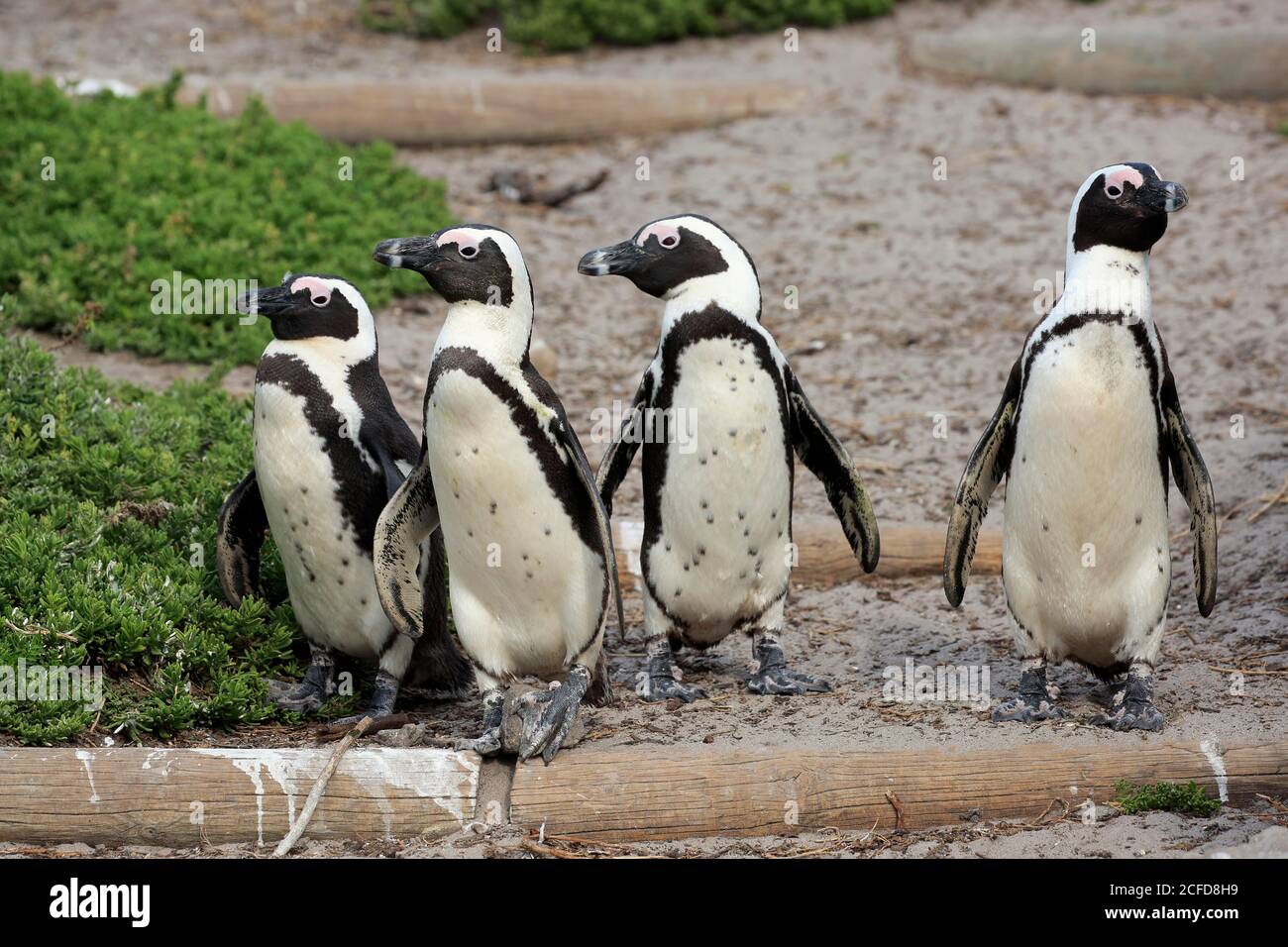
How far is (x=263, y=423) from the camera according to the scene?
443 cm

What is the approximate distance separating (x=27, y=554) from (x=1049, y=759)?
2989 millimetres

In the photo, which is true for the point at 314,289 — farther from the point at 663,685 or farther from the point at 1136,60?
the point at 1136,60

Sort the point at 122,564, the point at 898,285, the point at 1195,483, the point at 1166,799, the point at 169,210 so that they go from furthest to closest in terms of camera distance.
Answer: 1. the point at 898,285
2. the point at 169,210
3. the point at 122,564
4. the point at 1195,483
5. the point at 1166,799

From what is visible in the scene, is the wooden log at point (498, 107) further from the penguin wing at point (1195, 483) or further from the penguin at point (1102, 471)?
the penguin wing at point (1195, 483)

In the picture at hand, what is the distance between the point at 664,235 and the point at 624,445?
677mm

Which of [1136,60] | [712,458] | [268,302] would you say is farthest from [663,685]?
[1136,60]

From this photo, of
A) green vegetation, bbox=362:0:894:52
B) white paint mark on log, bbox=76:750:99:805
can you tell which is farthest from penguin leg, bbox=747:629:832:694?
green vegetation, bbox=362:0:894:52

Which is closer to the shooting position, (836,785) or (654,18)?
(836,785)

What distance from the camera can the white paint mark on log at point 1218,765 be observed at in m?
3.80

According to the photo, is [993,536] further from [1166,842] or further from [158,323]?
[158,323]

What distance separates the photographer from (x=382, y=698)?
4.53m

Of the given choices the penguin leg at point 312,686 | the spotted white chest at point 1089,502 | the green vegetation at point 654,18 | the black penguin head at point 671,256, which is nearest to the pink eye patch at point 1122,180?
the spotted white chest at point 1089,502

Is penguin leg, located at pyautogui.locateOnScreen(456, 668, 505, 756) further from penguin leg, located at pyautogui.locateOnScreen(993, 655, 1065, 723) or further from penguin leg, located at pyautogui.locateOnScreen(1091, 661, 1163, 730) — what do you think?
penguin leg, located at pyautogui.locateOnScreen(1091, 661, 1163, 730)

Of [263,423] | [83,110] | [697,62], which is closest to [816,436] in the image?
[263,423]
